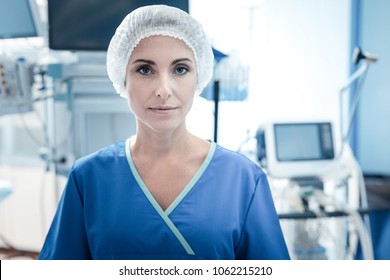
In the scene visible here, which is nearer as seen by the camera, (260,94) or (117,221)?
(117,221)

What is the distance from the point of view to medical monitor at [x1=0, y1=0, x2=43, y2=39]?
1.45 m

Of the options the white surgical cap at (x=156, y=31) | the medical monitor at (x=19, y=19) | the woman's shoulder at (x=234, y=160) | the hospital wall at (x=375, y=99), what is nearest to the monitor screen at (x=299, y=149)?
the hospital wall at (x=375, y=99)

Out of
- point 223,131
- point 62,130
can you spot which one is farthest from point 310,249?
point 62,130

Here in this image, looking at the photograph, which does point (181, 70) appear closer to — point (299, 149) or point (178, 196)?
point (178, 196)

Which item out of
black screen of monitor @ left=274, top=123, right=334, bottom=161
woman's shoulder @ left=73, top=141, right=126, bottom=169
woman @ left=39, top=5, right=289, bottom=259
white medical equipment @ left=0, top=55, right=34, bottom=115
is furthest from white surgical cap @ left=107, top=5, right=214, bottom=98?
white medical equipment @ left=0, top=55, right=34, bottom=115

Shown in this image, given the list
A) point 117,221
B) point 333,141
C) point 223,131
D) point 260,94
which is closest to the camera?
point 117,221

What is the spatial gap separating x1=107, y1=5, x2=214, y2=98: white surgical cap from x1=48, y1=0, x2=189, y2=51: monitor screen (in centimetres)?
52

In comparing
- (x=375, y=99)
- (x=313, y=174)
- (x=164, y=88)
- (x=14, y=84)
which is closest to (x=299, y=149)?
(x=313, y=174)

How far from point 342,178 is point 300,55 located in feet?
1.64

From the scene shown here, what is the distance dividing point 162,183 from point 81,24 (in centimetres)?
79

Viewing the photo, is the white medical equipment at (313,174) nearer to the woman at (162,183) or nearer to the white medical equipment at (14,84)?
the woman at (162,183)

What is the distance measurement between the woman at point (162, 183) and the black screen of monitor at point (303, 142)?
559 mm

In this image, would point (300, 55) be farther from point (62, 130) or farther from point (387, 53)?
point (62, 130)

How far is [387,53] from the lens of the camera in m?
1.50
